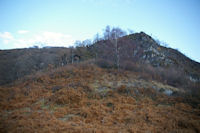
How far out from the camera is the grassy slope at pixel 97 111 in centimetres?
538

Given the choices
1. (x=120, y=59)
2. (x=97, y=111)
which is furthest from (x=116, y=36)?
(x=97, y=111)

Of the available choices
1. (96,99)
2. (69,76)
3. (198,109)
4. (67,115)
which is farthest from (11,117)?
(198,109)

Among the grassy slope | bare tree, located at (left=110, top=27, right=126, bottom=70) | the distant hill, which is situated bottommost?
the grassy slope

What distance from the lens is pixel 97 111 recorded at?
23.4 feet

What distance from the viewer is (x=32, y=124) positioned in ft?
17.5

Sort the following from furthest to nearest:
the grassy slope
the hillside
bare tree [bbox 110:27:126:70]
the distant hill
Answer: the distant hill → bare tree [bbox 110:27:126:70] → the hillside → the grassy slope

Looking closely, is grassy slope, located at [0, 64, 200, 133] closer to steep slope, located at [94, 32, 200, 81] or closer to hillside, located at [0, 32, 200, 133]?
hillside, located at [0, 32, 200, 133]

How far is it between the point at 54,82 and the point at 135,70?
40.0 feet

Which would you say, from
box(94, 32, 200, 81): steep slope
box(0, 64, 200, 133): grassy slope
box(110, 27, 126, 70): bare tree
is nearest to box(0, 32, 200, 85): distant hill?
box(94, 32, 200, 81): steep slope

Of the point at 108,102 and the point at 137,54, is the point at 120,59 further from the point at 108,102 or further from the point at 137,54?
the point at 108,102

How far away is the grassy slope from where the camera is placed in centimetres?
538

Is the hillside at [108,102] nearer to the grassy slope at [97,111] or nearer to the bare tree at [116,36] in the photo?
the grassy slope at [97,111]

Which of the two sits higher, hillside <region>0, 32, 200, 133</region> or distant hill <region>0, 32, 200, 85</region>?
distant hill <region>0, 32, 200, 85</region>

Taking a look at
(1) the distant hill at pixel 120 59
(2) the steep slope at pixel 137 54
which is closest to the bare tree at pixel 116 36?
(1) the distant hill at pixel 120 59
